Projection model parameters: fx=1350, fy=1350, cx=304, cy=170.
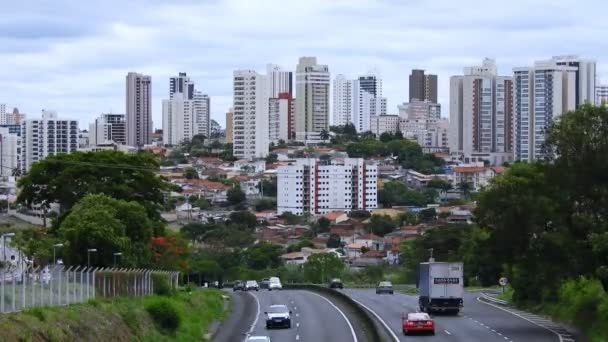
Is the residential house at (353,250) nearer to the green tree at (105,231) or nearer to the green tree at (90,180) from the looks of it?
the green tree at (90,180)

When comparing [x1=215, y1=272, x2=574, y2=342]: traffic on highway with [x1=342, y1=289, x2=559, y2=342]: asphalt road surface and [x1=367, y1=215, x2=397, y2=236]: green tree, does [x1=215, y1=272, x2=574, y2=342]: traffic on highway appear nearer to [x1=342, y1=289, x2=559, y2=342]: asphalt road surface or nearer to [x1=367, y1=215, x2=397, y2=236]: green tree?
[x1=342, y1=289, x2=559, y2=342]: asphalt road surface

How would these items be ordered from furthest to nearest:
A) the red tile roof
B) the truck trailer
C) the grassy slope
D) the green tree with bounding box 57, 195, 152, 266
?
the red tile roof
the truck trailer
the green tree with bounding box 57, 195, 152, 266
the grassy slope

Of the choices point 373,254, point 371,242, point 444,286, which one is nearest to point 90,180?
point 444,286

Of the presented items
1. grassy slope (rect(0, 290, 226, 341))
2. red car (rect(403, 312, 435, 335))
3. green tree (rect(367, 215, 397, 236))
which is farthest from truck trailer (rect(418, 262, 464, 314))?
green tree (rect(367, 215, 397, 236))

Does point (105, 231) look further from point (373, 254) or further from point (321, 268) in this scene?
point (373, 254)

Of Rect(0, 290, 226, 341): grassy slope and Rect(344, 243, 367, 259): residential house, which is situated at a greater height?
Rect(0, 290, 226, 341): grassy slope

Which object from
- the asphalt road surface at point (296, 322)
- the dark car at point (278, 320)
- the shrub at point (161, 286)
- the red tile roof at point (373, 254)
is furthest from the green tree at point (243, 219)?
the dark car at point (278, 320)

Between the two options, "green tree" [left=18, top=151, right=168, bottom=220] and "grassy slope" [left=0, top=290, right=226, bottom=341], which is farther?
"green tree" [left=18, top=151, right=168, bottom=220]
